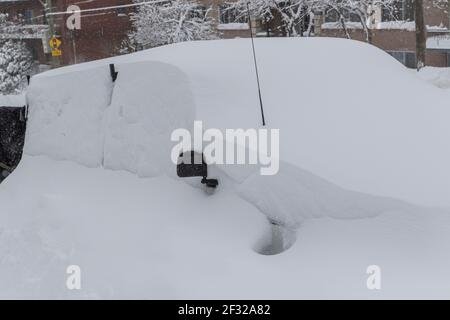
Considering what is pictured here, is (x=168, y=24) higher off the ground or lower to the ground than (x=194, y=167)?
higher

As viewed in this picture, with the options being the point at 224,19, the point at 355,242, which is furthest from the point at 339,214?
the point at 224,19

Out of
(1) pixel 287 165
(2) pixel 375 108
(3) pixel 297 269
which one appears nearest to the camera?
(3) pixel 297 269

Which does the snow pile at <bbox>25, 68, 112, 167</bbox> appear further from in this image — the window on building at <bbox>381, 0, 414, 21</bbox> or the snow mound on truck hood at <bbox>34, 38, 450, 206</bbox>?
the window on building at <bbox>381, 0, 414, 21</bbox>

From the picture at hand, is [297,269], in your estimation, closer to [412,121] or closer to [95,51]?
[412,121]

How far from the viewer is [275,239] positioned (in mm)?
3299

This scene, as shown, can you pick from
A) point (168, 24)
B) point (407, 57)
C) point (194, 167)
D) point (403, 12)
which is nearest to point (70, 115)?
point (194, 167)

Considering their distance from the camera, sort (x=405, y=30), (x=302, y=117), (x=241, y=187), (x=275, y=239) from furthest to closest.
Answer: (x=405, y=30) → (x=302, y=117) → (x=241, y=187) → (x=275, y=239)

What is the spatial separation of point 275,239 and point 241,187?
15.9 inches

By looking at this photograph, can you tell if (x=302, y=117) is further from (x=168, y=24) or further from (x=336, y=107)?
(x=168, y=24)

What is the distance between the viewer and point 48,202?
169 inches

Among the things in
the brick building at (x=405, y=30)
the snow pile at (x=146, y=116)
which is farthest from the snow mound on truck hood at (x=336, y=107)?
the brick building at (x=405, y=30)

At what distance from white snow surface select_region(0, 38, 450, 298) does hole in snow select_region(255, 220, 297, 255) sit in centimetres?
1
